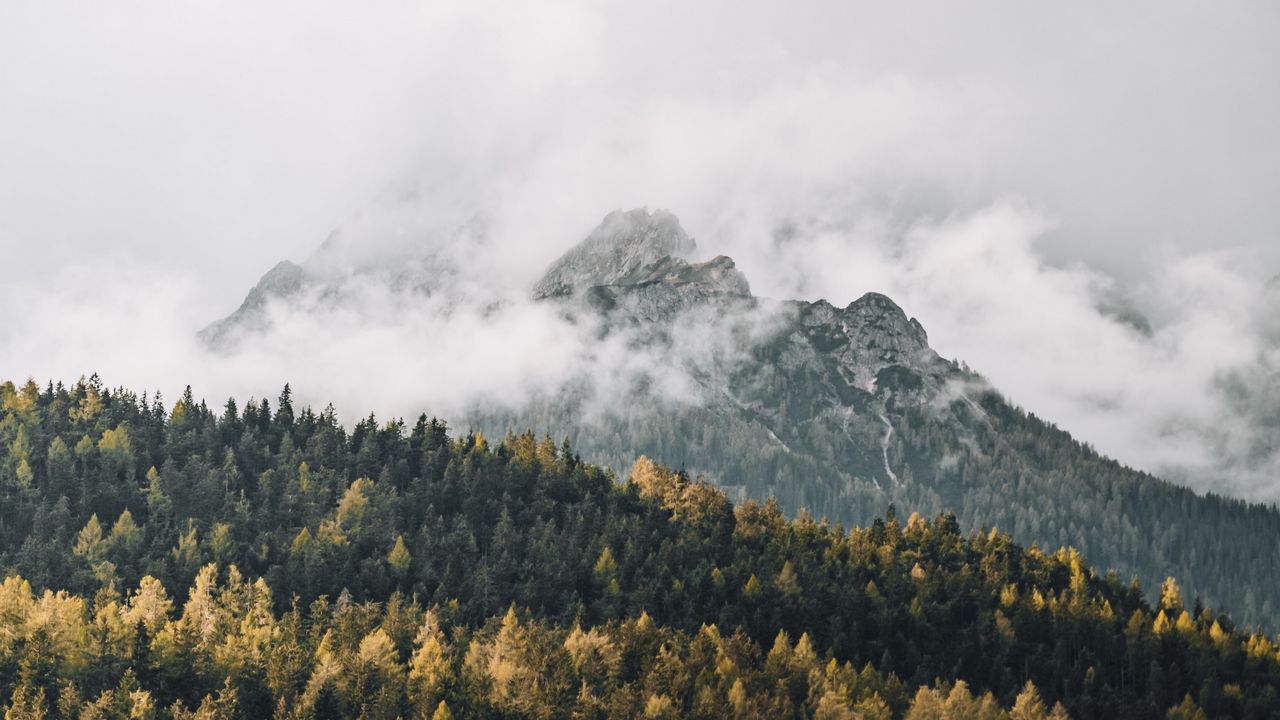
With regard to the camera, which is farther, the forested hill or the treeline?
the forested hill

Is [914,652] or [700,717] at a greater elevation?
[914,652]

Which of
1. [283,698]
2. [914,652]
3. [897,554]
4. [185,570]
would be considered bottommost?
[283,698]

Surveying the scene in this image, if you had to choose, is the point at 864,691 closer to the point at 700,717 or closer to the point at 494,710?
the point at 700,717

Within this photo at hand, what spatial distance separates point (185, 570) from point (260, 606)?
790 inches

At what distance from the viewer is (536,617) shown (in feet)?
546

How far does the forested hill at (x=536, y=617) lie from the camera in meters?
132

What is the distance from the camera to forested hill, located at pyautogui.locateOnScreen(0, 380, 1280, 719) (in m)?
132

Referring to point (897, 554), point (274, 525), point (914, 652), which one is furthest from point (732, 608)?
point (274, 525)

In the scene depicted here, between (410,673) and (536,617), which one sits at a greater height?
(536,617)

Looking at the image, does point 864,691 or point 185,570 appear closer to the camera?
point 864,691

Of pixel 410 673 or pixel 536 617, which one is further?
pixel 536 617

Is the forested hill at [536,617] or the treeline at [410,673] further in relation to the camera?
the forested hill at [536,617]

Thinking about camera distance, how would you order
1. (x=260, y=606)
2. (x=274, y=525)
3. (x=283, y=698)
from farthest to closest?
(x=274, y=525) → (x=260, y=606) → (x=283, y=698)

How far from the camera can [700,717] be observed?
127562 millimetres
